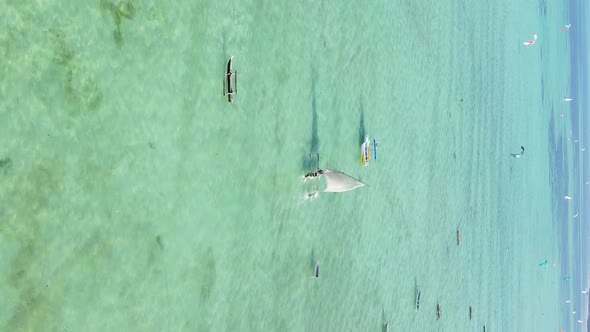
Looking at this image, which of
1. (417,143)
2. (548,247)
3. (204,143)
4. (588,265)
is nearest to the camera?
(204,143)

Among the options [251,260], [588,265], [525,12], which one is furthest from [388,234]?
[588,265]

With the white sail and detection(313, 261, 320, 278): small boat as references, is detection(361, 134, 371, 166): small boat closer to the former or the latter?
the white sail

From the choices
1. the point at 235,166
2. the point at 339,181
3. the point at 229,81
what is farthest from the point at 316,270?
the point at 229,81

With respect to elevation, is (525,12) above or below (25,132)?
above

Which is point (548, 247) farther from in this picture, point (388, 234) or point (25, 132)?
point (25, 132)

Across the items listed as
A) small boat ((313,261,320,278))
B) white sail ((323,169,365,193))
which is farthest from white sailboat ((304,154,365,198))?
small boat ((313,261,320,278))

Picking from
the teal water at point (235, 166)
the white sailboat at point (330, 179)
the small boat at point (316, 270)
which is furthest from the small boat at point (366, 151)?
the small boat at point (316, 270)

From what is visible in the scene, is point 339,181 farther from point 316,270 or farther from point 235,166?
point 235,166
